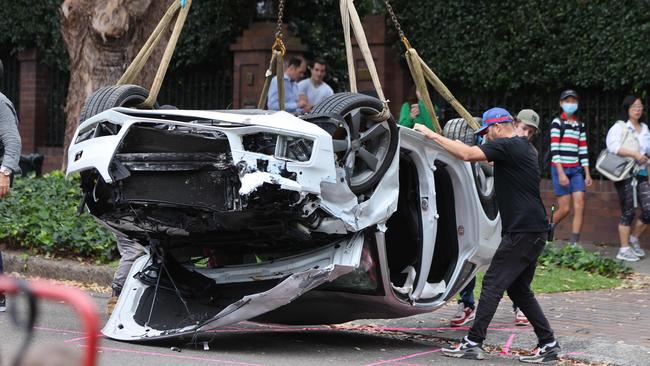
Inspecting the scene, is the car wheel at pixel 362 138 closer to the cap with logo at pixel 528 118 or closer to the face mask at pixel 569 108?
the cap with logo at pixel 528 118

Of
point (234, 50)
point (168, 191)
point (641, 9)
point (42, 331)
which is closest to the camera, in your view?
point (168, 191)

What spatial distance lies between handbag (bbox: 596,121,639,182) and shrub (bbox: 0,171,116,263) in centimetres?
584

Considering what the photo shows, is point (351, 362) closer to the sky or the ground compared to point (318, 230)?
closer to the ground

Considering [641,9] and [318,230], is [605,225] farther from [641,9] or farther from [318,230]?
[318,230]

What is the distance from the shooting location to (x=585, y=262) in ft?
41.4

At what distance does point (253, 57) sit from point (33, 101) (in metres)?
5.67

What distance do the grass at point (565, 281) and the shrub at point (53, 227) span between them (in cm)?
375

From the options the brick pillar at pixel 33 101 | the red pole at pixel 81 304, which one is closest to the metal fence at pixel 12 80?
the brick pillar at pixel 33 101

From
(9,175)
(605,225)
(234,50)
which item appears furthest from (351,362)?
(234,50)

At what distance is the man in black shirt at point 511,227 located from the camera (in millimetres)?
7797

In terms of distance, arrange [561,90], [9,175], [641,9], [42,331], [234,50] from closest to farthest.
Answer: [42,331] < [9,175] < [641,9] < [561,90] < [234,50]

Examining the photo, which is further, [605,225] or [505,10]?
[505,10]

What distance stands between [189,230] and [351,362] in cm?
132

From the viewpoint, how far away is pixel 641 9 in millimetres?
14391
